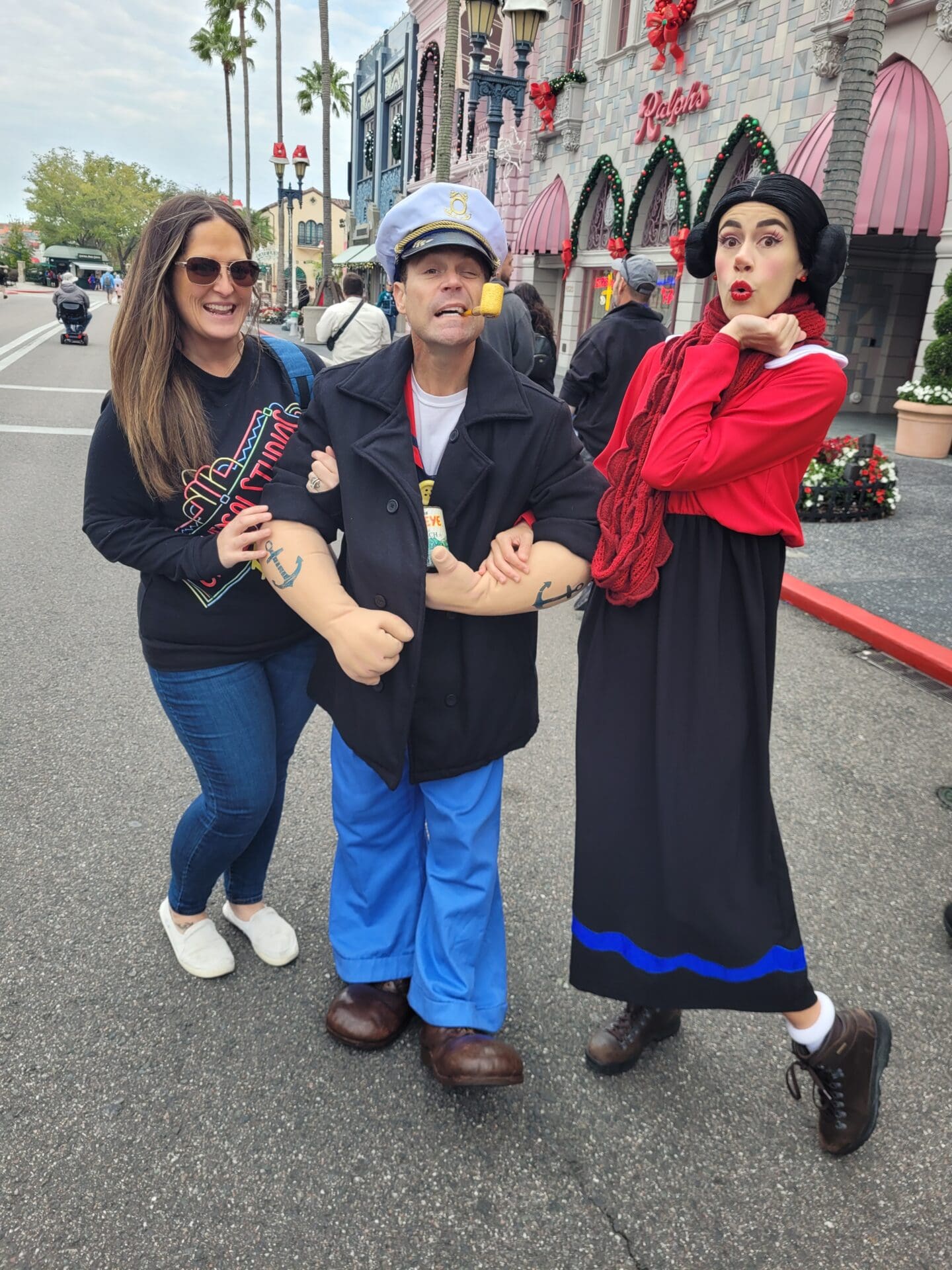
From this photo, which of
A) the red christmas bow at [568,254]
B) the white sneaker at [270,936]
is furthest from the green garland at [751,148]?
the white sneaker at [270,936]

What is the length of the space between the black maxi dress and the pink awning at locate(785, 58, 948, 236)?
1142cm

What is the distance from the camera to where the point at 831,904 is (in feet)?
9.60

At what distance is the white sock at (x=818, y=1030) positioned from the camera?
6.57 ft

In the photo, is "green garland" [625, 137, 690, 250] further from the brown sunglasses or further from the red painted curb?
the brown sunglasses

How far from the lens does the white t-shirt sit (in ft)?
6.38

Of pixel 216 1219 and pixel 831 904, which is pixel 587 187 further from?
pixel 216 1219

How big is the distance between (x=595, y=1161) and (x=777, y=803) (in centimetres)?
188

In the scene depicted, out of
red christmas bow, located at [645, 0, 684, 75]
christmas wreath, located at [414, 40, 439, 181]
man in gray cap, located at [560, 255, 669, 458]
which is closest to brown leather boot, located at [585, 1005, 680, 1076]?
man in gray cap, located at [560, 255, 669, 458]

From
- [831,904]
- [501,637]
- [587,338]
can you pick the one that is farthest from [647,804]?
[587,338]

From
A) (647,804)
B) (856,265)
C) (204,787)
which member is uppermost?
(856,265)

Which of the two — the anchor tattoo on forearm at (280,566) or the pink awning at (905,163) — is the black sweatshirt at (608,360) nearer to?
the anchor tattoo on forearm at (280,566)

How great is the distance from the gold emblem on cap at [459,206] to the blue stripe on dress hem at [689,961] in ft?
5.14

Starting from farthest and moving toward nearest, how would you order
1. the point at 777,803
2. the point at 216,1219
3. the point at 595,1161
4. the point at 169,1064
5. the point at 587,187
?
the point at 587,187, the point at 777,803, the point at 169,1064, the point at 595,1161, the point at 216,1219

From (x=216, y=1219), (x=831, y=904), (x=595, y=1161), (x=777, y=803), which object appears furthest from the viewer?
(x=777, y=803)
